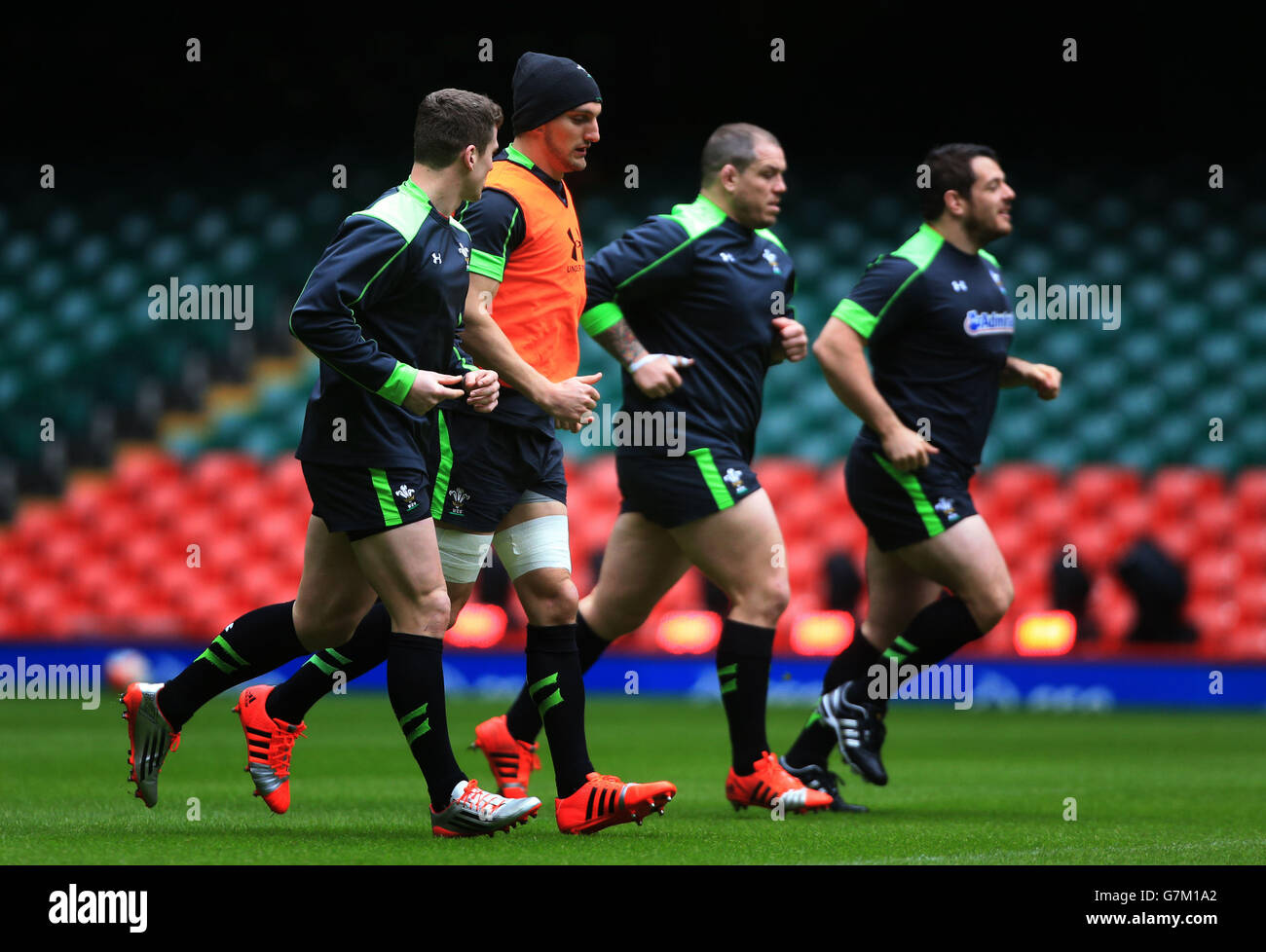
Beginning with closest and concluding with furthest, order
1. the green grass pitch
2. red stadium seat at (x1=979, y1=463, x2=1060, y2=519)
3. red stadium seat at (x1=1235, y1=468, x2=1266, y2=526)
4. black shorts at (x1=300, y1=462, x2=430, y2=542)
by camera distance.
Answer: the green grass pitch < black shorts at (x1=300, y1=462, x2=430, y2=542) < red stadium seat at (x1=1235, y1=468, x2=1266, y2=526) < red stadium seat at (x1=979, y1=463, x2=1060, y2=519)

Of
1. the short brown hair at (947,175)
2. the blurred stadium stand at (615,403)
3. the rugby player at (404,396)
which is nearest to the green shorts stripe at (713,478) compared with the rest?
the rugby player at (404,396)

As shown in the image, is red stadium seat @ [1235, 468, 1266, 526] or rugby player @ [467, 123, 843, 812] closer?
rugby player @ [467, 123, 843, 812]

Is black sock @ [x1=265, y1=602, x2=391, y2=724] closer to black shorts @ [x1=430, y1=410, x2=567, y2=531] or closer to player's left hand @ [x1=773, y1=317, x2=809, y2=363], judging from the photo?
black shorts @ [x1=430, y1=410, x2=567, y2=531]

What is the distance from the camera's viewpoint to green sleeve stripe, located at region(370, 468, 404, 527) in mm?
4594

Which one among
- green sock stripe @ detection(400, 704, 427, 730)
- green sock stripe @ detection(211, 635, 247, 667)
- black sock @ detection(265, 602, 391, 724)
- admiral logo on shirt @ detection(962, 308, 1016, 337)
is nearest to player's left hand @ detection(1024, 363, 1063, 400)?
admiral logo on shirt @ detection(962, 308, 1016, 337)

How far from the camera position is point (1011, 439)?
14273mm

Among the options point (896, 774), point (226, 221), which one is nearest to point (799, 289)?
point (226, 221)

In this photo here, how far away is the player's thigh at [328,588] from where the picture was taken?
492 centimetres

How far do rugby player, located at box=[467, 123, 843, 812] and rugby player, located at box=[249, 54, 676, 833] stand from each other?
463 mm

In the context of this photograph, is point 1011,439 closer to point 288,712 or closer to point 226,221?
point 226,221

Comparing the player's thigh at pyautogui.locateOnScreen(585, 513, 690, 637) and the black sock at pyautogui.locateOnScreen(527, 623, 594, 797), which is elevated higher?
the player's thigh at pyautogui.locateOnScreen(585, 513, 690, 637)

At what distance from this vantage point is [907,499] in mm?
6012

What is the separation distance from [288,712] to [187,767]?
208cm

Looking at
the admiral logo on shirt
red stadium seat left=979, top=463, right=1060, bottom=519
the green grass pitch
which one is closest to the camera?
the green grass pitch
